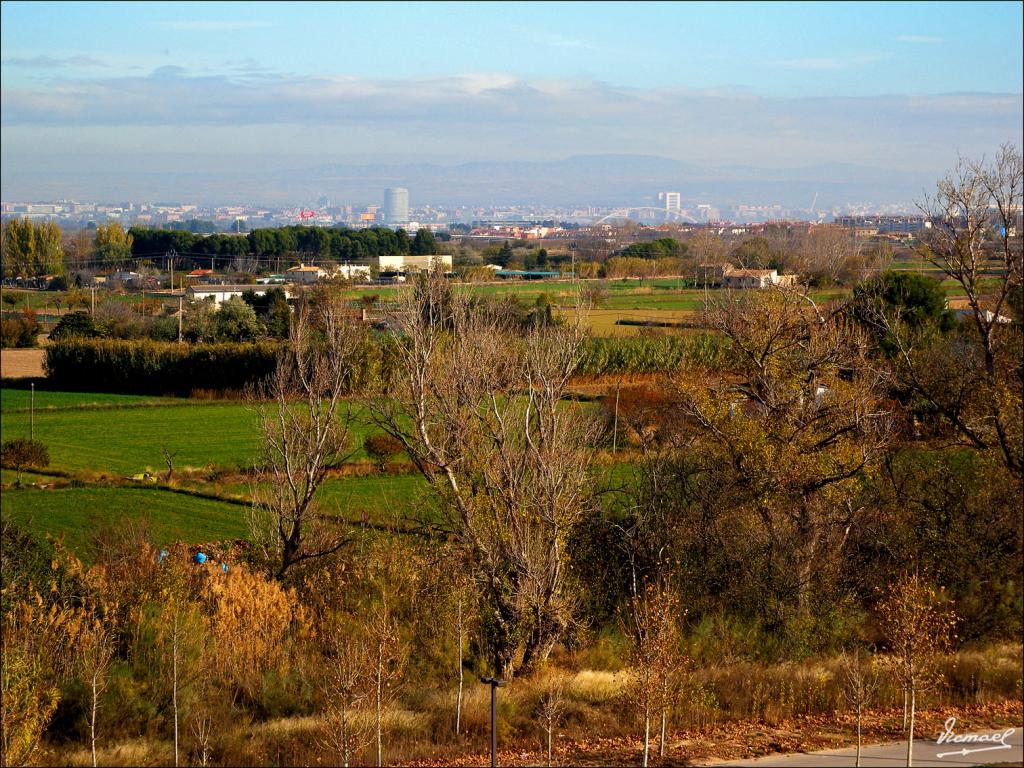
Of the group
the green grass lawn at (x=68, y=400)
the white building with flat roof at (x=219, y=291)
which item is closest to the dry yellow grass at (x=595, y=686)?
the green grass lawn at (x=68, y=400)

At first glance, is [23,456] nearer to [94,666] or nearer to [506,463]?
[94,666]

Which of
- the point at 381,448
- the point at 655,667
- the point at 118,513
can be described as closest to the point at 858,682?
the point at 655,667

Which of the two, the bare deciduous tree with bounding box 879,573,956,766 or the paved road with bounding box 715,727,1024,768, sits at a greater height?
the bare deciduous tree with bounding box 879,573,956,766

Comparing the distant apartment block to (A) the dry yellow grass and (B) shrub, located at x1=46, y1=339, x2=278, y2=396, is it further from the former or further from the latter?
(B) shrub, located at x1=46, y1=339, x2=278, y2=396

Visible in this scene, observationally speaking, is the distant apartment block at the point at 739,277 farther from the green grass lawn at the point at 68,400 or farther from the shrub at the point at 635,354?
the green grass lawn at the point at 68,400

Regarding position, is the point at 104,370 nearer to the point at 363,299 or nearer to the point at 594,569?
the point at 363,299

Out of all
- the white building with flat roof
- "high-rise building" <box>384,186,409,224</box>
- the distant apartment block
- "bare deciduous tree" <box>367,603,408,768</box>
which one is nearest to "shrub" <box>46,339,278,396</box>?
the white building with flat roof
